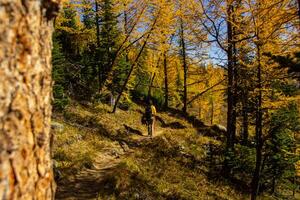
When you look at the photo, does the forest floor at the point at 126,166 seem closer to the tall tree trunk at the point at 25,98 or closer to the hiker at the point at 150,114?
the hiker at the point at 150,114

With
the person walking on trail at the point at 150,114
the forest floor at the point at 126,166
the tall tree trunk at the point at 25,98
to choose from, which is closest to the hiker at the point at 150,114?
the person walking on trail at the point at 150,114

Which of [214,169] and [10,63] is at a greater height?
[10,63]

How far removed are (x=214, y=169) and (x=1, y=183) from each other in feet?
47.8

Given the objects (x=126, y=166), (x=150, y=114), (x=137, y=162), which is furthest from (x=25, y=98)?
(x=150, y=114)

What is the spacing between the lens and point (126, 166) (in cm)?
1172

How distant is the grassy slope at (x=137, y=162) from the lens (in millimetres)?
10203

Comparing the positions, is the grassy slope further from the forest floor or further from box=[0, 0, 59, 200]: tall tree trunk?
box=[0, 0, 59, 200]: tall tree trunk

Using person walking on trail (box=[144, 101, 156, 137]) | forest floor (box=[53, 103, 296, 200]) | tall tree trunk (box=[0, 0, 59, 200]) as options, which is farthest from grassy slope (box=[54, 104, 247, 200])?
tall tree trunk (box=[0, 0, 59, 200])

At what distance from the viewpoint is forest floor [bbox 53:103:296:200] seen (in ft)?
32.3

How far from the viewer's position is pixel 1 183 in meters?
1.79

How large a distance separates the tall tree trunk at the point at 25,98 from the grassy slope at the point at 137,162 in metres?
7.14

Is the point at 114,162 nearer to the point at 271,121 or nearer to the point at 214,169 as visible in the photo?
the point at 214,169

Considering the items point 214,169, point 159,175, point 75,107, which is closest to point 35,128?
point 159,175

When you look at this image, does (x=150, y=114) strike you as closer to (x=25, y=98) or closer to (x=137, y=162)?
(x=137, y=162)
